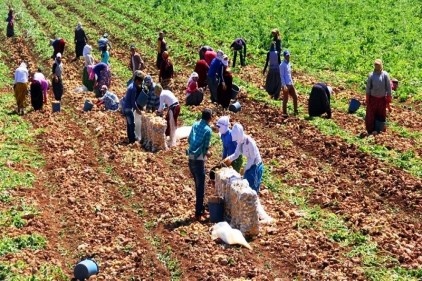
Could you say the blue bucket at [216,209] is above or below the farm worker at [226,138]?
below

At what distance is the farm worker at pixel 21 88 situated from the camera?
20922 millimetres

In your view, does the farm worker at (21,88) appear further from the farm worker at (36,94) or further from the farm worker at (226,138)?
the farm worker at (226,138)

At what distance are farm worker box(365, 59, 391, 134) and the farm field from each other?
559 mm

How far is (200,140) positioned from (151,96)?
603 cm

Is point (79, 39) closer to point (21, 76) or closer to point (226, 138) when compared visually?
point (21, 76)

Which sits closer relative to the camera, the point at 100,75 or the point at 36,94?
the point at 36,94

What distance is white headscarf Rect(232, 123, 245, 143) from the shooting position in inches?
483

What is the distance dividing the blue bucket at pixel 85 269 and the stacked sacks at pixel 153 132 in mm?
6136

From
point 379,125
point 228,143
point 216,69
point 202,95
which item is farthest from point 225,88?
point 228,143

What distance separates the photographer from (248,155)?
1270cm

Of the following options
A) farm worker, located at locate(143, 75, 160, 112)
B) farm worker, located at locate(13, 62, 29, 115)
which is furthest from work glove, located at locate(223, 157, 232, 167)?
farm worker, located at locate(13, 62, 29, 115)

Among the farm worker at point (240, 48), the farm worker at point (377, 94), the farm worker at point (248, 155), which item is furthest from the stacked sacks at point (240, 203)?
the farm worker at point (240, 48)

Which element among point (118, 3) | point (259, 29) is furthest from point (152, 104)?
point (118, 3)

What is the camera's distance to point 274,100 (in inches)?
835
